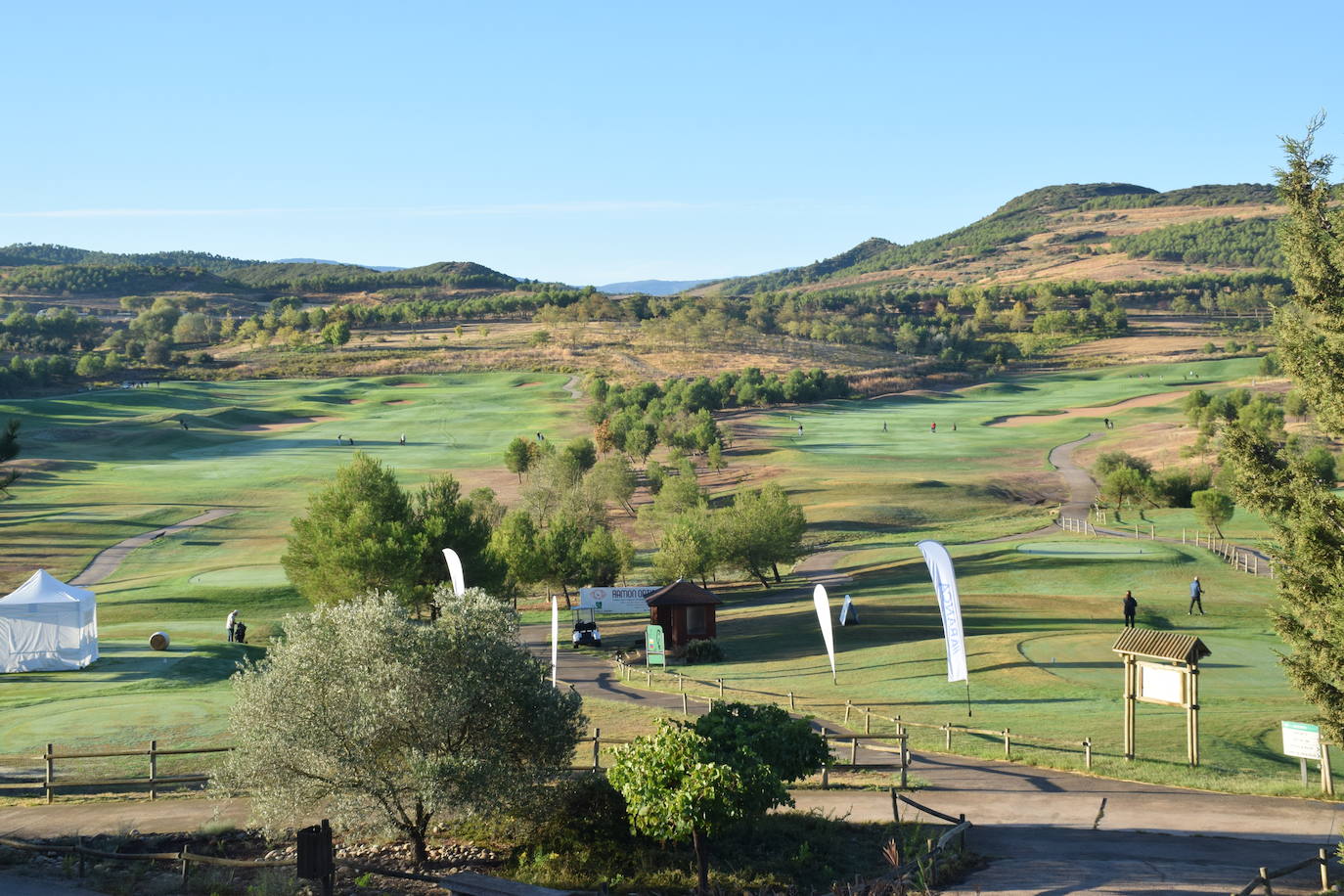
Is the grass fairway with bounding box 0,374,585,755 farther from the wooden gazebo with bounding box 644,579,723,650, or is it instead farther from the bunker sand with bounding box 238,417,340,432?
the wooden gazebo with bounding box 644,579,723,650

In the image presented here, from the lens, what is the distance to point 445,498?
52.5m

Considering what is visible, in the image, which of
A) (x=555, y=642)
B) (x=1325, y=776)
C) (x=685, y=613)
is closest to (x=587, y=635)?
(x=685, y=613)

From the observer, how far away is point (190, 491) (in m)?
93.0

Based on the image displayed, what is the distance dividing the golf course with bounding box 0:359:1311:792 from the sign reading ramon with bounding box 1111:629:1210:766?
80 cm

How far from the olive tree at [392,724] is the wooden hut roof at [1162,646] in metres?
12.4

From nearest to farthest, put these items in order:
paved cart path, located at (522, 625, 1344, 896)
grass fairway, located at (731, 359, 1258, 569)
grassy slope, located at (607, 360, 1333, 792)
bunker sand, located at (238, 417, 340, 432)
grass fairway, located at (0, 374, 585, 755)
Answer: paved cart path, located at (522, 625, 1344, 896) < grassy slope, located at (607, 360, 1333, 792) < grass fairway, located at (0, 374, 585, 755) < grass fairway, located at (731, 359, 1258, 569) < bunker sand, located at (238, 417, 340, 432)

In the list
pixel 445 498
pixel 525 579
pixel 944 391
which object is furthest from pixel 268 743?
pixel 944 391

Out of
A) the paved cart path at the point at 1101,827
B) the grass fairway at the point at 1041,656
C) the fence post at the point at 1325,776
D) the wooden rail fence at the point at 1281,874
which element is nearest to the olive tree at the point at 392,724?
the paved cart path at the point at 1101,827

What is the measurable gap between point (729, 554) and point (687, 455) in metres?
49.5

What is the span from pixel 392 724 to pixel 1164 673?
15766mm

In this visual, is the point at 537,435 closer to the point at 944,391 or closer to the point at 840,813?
the point at 944,391

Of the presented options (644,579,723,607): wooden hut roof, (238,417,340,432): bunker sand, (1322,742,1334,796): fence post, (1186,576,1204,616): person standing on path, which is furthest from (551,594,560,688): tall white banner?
(238,417,340,432): bunker sand

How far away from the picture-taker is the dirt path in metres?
63.3

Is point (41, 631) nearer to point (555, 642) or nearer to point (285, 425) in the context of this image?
point (555, 642)
